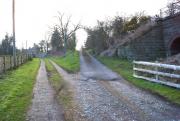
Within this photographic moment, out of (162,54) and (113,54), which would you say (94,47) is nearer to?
(113,54)

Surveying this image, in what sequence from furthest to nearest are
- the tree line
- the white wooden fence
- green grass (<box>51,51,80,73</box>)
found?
the tree line, green grass (<box>51,51,80,73</box>), the white wooden fence

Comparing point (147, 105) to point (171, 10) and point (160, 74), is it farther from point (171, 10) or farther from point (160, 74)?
point (171, 10)

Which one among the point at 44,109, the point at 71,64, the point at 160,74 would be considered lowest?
the point at 44,109

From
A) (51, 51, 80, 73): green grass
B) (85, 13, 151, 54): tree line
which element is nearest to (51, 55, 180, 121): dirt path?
(51, 51, 80, 73): green grass

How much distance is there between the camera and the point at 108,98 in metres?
11.5

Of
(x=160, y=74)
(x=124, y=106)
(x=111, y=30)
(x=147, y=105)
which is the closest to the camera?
(x=124, y=106)

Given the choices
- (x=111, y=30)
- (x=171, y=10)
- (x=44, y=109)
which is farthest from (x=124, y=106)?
(x=111, y=30)

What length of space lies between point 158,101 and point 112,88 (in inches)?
144

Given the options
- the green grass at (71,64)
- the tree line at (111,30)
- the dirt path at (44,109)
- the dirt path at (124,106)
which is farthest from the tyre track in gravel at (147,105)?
the tree line at (111,30)

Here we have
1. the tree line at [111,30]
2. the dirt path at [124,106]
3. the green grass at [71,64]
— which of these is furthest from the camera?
the tree line at [111,30]

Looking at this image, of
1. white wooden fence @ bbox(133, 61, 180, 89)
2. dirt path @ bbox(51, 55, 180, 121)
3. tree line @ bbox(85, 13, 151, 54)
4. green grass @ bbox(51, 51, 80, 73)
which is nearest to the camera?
dirt path @ bbox(51, 55, 180, 121)

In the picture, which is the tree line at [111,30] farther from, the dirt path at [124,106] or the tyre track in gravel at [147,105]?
the dirt path at [124,106]

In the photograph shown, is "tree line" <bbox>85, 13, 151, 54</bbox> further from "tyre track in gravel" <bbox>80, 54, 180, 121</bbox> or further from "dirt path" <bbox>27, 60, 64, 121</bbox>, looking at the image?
"dirt path" <bbox>27, 60, 64, 121</bbox>

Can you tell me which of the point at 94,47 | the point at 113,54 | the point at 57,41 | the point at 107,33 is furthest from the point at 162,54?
the point at 57,41
